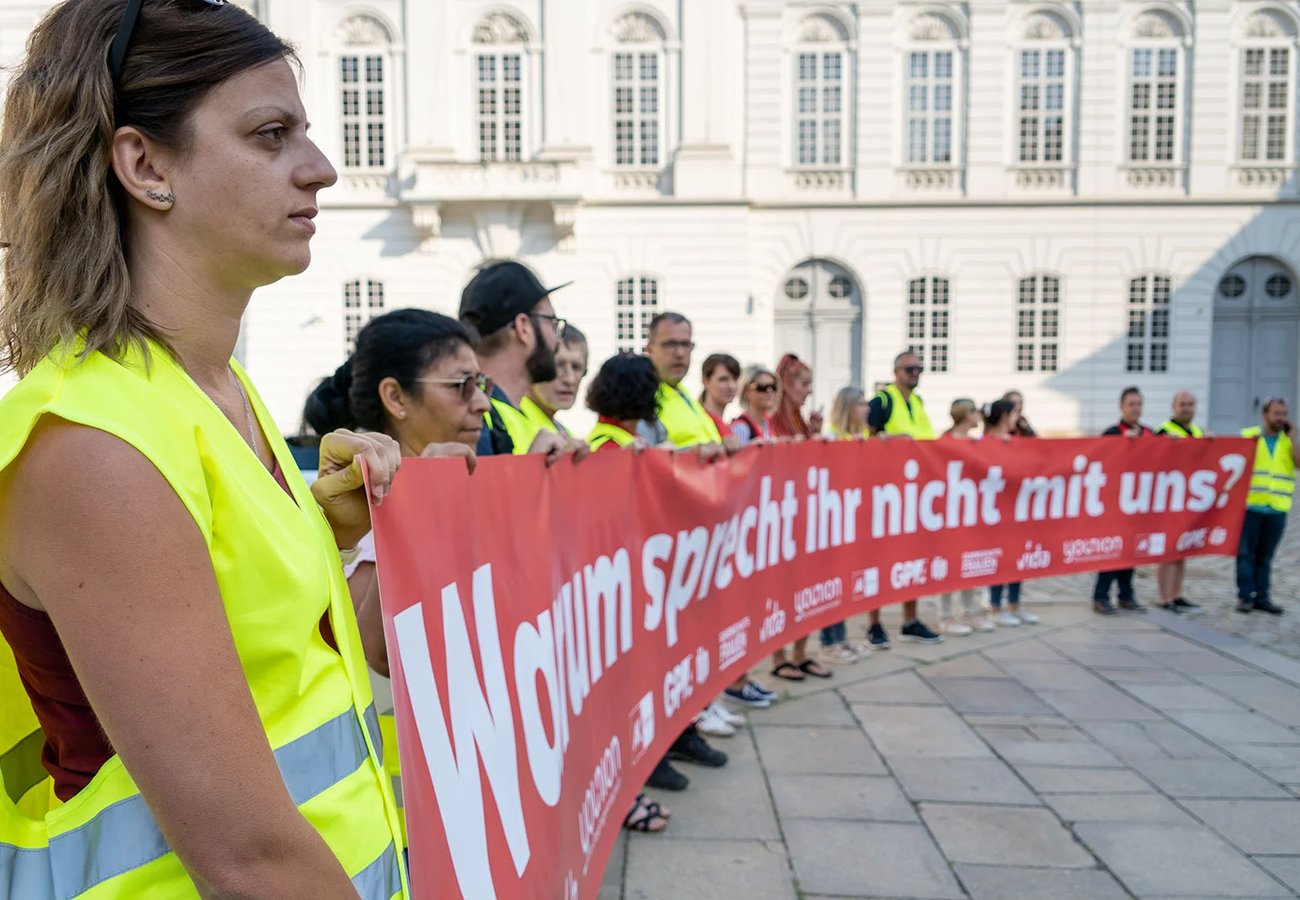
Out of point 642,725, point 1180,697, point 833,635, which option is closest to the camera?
point 642,725

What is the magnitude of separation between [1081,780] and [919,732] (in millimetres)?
937

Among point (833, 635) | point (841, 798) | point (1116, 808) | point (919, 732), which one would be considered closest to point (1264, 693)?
point (919, 732)

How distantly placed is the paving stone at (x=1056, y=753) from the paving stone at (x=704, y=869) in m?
1.69

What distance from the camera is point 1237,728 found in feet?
18.2

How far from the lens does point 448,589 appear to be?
1.88 metres

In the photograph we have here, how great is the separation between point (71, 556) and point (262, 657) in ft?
0.80

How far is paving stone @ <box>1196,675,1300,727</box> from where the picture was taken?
5.80m

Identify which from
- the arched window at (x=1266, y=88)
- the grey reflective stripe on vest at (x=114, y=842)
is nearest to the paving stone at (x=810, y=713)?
the grey reflective stripe on vest at (x=114, y=842)

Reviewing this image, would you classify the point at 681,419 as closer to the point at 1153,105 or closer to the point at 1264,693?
the point at 1264,693

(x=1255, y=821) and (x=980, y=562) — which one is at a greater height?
(x=980, y=562)

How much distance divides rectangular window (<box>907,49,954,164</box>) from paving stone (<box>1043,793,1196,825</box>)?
23.5 m

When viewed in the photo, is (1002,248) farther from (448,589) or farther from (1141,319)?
(448,589)

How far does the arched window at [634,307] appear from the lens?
25578mm

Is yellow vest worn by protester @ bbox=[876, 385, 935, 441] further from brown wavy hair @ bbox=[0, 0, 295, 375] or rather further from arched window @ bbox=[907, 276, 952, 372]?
arched window @ bbox=[907, 276, 952, 372]
